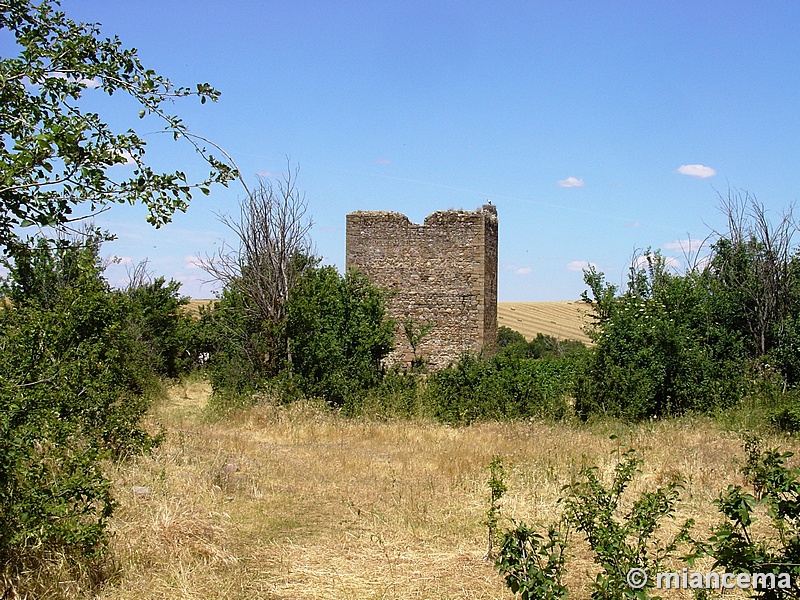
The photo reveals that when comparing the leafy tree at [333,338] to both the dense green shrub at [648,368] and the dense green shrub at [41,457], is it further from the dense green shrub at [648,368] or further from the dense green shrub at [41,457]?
the dense green shrub at [41,457]

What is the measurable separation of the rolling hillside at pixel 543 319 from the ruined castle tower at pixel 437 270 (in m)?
20.5

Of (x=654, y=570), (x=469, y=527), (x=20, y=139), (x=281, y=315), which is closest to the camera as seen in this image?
(x=20, y=139)

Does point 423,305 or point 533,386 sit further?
point 423,305

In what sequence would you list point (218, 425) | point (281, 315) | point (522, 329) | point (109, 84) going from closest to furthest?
point (109, 84), point (218, 425), point (281, 315), point (522, 329)

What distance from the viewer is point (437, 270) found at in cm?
1695

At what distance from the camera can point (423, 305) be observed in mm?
17062

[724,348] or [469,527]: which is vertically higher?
[724,348]

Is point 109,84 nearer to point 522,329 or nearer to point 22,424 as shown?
point 22,424

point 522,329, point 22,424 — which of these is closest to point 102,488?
point 22,424

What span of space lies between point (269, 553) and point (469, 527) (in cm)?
181

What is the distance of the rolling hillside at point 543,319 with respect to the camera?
39.6 m

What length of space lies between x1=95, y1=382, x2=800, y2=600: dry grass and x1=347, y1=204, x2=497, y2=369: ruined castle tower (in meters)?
5.56

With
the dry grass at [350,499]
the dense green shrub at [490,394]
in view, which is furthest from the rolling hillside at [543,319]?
the dry grass at [350,499]

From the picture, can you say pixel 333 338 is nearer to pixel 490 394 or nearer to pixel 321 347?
pixel 321 347
